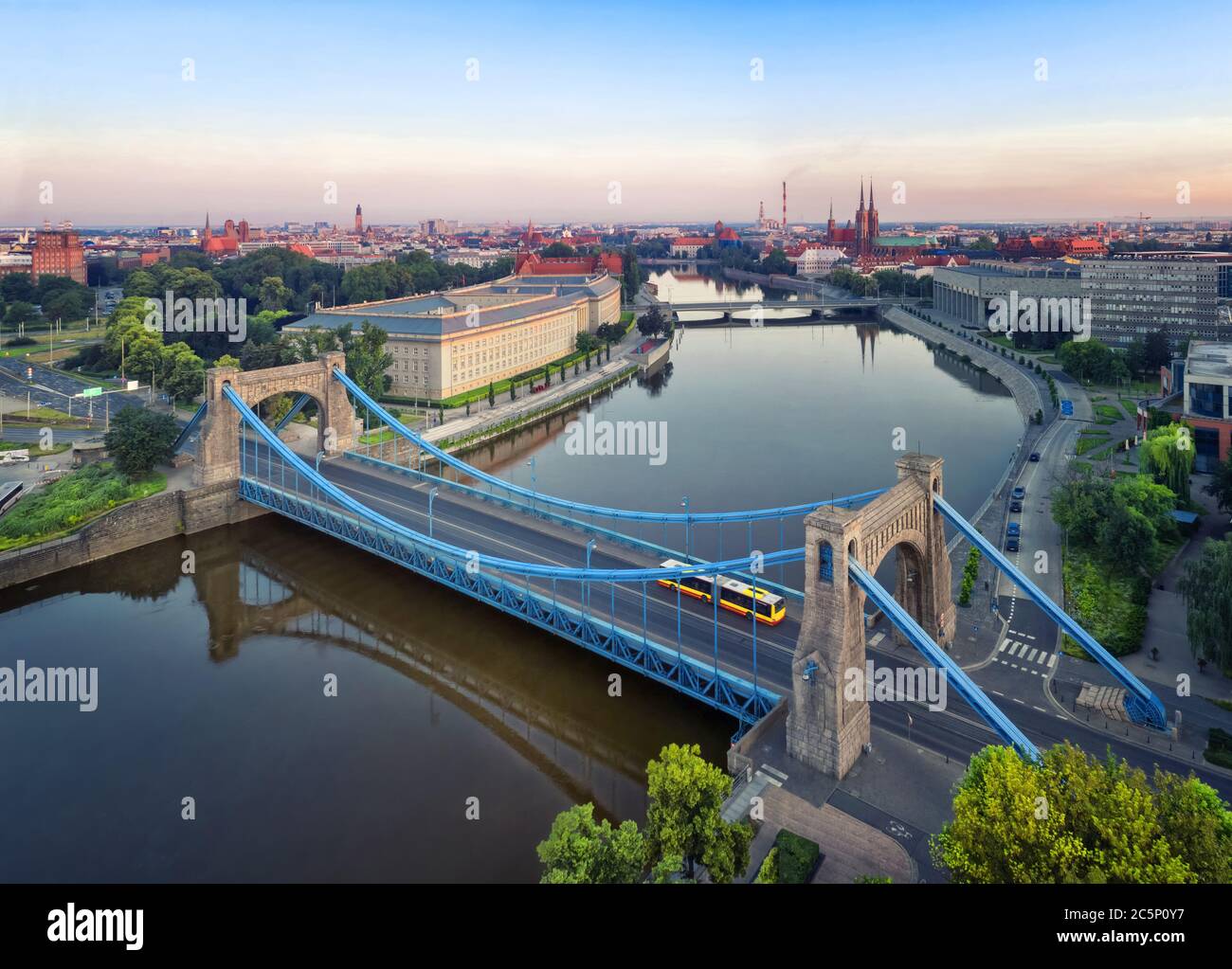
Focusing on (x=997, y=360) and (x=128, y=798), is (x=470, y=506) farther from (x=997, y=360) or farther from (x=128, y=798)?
(x=997, y=360)

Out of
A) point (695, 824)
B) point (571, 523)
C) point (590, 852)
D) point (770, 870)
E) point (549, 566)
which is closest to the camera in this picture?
point (590, 852)

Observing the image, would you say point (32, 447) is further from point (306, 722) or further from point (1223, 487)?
point (1223, 487)

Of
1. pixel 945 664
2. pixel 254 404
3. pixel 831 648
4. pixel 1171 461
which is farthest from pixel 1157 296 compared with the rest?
pixel 254 404

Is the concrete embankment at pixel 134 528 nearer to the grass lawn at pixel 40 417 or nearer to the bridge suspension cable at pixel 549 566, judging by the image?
the bridge suspension cable at pixel 549 566

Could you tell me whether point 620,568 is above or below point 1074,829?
above

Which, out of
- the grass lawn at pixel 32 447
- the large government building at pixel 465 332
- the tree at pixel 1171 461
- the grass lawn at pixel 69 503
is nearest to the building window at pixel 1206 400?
the tree at pixel 1171 461

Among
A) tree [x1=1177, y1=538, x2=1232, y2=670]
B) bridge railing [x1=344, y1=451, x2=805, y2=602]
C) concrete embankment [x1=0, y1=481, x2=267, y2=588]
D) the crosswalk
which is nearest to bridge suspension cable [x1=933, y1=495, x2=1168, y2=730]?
the crosswalk
